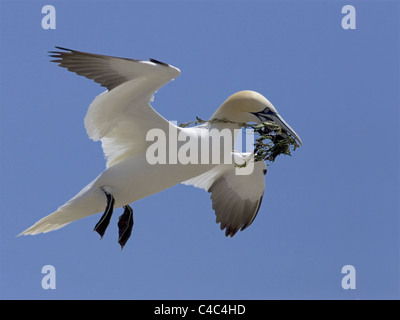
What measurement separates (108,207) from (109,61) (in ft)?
5.27

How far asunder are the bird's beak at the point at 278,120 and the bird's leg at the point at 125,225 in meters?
1.95

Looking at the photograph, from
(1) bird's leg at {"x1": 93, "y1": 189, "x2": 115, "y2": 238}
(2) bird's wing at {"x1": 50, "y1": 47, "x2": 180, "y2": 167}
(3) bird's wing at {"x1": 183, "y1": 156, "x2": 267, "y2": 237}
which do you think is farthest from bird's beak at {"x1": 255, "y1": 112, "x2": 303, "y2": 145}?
(1) bird's leg at {"x1": 93, "y1": 189, "x2": 115, "y2": 238}

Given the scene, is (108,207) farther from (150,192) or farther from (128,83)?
(128,83)

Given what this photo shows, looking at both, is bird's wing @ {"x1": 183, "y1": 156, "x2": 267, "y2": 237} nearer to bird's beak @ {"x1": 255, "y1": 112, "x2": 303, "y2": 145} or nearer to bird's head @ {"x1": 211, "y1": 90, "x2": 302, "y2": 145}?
bird's head @ {"x1": 211, "y1": 90, "x2": 302, "y2": 145}

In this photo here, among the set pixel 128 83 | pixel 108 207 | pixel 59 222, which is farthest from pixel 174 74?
pixel 59 222

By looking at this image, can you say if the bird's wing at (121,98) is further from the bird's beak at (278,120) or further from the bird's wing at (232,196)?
the bird's wing at (232,196)

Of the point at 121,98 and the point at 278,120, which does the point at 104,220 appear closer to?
the point at 121,98

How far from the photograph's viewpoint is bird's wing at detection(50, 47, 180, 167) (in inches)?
345

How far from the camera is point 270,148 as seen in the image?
30.1 feet

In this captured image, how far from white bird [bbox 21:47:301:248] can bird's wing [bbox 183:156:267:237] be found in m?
1.01

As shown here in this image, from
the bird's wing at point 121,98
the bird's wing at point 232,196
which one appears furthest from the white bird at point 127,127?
the bird's wing at point 232,196

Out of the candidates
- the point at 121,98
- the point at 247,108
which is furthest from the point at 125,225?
the point at 247,108

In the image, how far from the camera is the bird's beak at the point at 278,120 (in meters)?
9.30

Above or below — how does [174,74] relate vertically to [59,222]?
above
